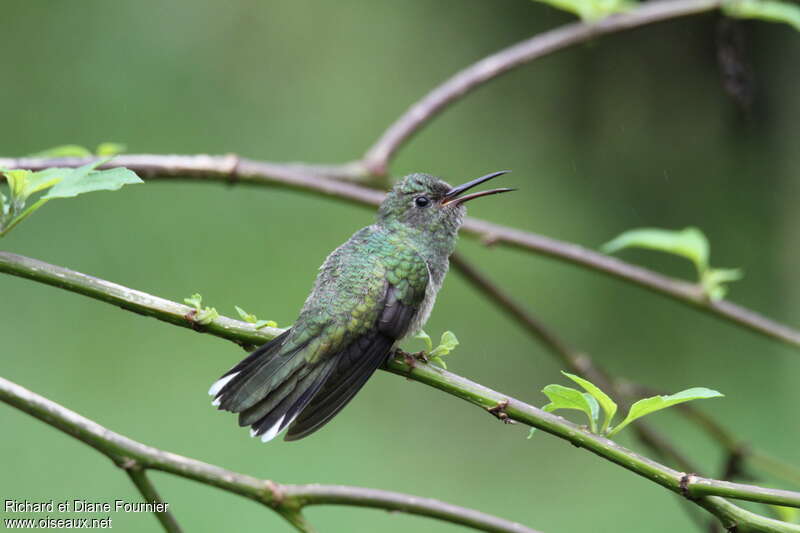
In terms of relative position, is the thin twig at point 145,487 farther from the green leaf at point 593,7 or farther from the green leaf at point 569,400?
the green leaf at point 593,7

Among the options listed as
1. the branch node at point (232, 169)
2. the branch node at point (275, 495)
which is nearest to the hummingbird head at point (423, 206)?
the branch node at point (232, 169)

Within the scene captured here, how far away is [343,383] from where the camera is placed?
164 cm

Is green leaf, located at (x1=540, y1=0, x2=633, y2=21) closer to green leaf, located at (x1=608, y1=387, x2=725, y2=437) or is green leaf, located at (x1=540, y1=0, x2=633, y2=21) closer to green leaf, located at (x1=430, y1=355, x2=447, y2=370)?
green leaf, located at (x1=430, y1=355, x2=447, y2=370)

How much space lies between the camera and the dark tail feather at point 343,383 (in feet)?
5.28

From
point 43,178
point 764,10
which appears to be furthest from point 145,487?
point 764,10

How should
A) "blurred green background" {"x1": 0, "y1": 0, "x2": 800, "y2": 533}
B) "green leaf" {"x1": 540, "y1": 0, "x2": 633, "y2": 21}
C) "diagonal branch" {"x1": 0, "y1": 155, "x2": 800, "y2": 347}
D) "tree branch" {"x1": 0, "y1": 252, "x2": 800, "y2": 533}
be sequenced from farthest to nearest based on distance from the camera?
"blurred green background" {"x1": 0, "y1": 0, "x2": 800, "y2": 533}, "green leaf" {"x1": 540, "y1": 0, "x2": 633, "y2": 21}, "diagonal branch" {"x1": 0, "y1": 155, "x2": 800, "y2": 347}, "tree branch" {"x1": 0, "y1": 252, "x2": 800, "y2": 533}

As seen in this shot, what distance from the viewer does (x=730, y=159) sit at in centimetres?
412

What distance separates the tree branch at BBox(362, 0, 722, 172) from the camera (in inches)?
90.7

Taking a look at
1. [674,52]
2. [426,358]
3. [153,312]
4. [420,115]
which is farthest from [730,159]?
[153,312]

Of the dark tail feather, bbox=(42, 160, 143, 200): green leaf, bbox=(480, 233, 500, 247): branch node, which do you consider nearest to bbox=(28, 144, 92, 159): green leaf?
bbox=(42, 160, 143, 200): green leaf

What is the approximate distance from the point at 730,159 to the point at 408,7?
5.50 ft

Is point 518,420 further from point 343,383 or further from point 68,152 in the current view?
point 68,152

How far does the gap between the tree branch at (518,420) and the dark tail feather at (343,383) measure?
37 centimetres

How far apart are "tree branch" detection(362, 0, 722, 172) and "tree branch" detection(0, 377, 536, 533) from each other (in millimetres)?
1200
